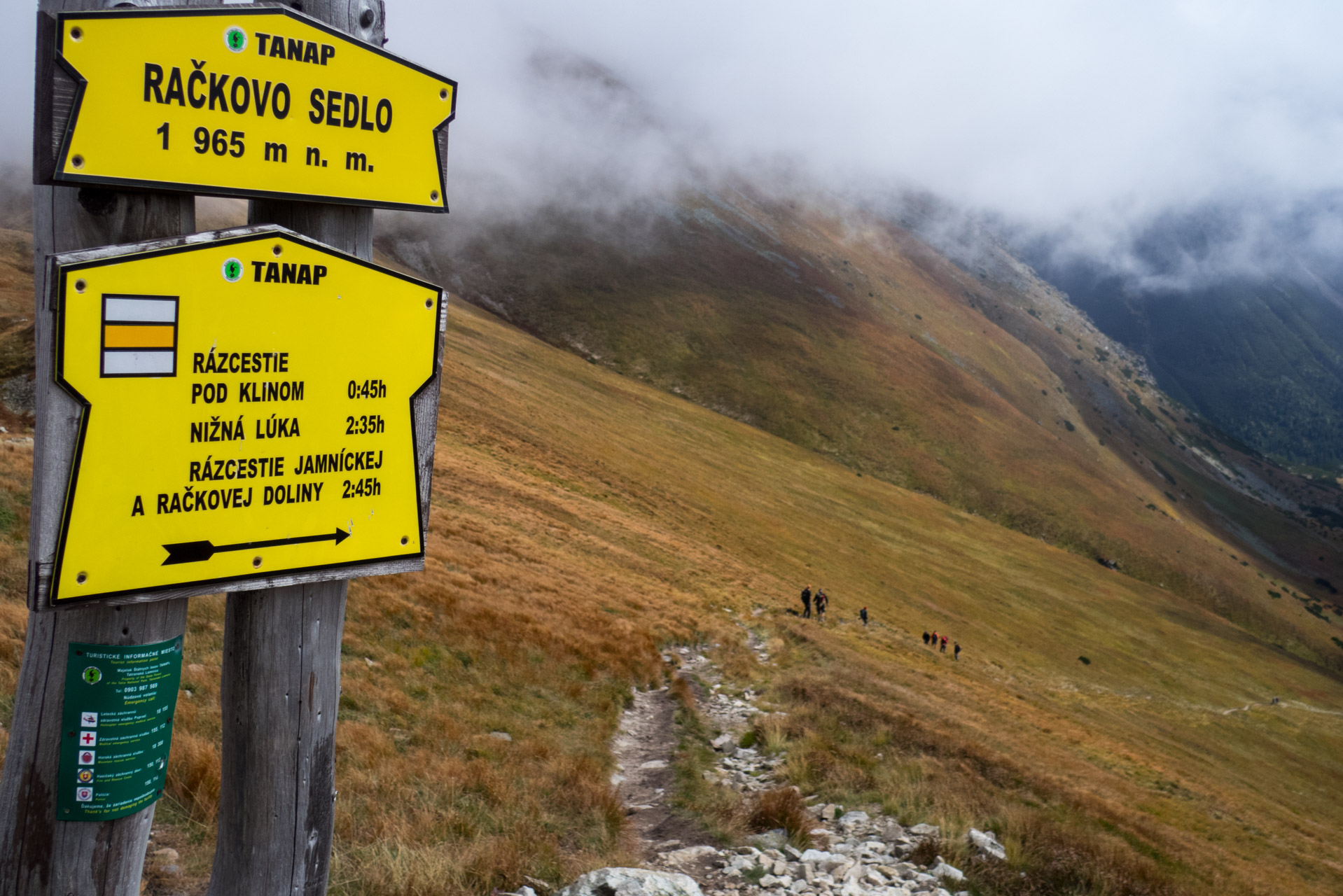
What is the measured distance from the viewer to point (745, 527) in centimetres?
4744

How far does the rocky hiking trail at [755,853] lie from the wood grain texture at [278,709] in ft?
8.95

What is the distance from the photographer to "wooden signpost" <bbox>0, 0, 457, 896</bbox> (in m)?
2.58

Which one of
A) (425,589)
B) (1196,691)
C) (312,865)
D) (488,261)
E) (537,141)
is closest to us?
(312,865)

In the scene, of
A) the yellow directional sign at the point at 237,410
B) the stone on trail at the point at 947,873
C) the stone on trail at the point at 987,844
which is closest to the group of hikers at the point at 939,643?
the stone on trail at the point at 987,844

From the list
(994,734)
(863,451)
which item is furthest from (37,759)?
(863,451)

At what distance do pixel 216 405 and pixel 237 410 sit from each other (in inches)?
3.0

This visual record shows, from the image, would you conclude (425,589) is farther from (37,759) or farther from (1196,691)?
(1196,691)

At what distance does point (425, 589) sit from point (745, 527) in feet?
113

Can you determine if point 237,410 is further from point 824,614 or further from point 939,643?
point 939,643

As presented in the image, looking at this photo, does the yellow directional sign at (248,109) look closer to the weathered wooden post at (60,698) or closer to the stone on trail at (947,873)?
the weathered wooden post at (60,698)

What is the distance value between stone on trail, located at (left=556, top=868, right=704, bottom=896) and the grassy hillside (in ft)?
270

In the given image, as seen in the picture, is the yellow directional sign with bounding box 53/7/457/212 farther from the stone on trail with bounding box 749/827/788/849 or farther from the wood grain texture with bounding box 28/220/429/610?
the stone on trail with bounding box 749/827/788/849

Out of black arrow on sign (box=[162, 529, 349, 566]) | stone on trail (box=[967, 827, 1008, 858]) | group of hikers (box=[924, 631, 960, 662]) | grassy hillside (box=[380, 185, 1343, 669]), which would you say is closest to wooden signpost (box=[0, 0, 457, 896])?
black arrow on sign (box=[162, 529, 349, 566])

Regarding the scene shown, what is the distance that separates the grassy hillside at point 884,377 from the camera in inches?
3433
